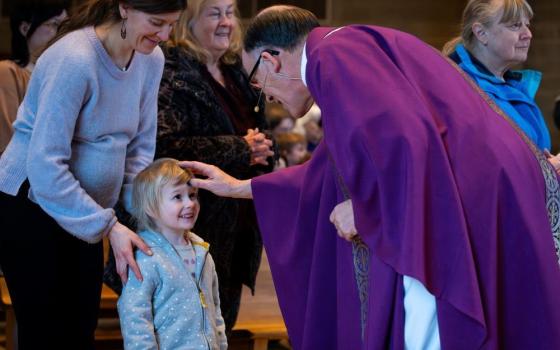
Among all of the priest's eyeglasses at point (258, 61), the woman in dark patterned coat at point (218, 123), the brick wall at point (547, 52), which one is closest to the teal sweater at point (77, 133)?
the priest's eyeglasses at point (258, 61)

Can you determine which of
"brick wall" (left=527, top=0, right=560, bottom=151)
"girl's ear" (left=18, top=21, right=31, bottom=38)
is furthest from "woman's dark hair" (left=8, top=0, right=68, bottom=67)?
"brick wall" (left=527, top=0, right=560, bottom=151)

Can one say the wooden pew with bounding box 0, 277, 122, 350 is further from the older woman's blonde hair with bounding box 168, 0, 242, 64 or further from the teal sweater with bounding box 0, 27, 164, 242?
the teal sweater with bounding box 0, 27, 164, 242

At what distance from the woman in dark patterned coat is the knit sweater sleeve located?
0.95 m

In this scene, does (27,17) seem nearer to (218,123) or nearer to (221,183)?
(218,123)

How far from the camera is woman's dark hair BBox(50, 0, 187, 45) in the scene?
3090mm

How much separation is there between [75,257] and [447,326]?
1.42 m

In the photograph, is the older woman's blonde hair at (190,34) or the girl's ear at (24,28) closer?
the older woman's blonde hair at (190,34)

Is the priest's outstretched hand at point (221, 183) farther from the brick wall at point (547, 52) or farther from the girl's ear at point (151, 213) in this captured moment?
the brick wall at point (547, 52)

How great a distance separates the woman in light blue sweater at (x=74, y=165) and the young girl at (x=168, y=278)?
0.09 metres

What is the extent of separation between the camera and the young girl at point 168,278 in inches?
128

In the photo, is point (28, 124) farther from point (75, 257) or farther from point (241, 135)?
point (241, 135)

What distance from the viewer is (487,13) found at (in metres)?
4.19

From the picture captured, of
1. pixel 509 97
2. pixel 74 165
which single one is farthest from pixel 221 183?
pixel 509 97

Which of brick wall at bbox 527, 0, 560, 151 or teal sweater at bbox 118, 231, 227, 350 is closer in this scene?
teal sweater at bbox 118, 231, 227, 350
